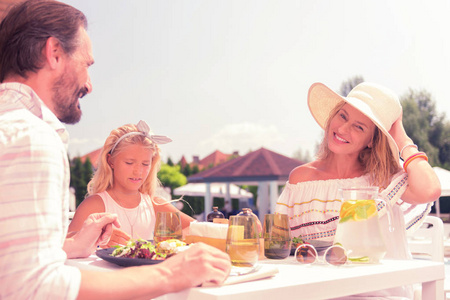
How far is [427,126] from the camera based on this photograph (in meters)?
40.1

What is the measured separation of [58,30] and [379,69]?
57215mm

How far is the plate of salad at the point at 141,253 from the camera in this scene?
1.43 meters

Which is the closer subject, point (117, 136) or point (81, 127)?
point (117, 136)

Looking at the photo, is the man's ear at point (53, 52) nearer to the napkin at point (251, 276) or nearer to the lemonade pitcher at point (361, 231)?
the napkin at point (251, 276)

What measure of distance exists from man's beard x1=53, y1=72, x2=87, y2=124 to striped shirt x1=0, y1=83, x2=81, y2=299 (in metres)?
0.24

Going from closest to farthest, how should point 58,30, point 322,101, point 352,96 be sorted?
1. point 58,30
2. point 352,96
3. point 322,101

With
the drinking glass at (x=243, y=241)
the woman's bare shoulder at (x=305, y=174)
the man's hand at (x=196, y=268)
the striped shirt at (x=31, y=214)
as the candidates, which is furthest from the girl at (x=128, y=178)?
the striped shirt at (x=31, y=214)

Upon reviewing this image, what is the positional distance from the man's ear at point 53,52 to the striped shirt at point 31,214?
0.89ft

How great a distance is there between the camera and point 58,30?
4.17 ft

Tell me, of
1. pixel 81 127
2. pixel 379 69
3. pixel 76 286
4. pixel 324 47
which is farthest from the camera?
pixel 324 47

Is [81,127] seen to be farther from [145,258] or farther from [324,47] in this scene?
[145,258]

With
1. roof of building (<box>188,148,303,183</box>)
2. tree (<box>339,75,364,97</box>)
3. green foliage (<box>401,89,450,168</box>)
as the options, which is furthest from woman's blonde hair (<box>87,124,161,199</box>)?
tree (<box>339,75,364,97</box>)

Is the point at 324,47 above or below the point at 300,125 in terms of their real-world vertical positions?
above

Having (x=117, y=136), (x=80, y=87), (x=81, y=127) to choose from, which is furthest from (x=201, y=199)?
(x=80, y=87)
